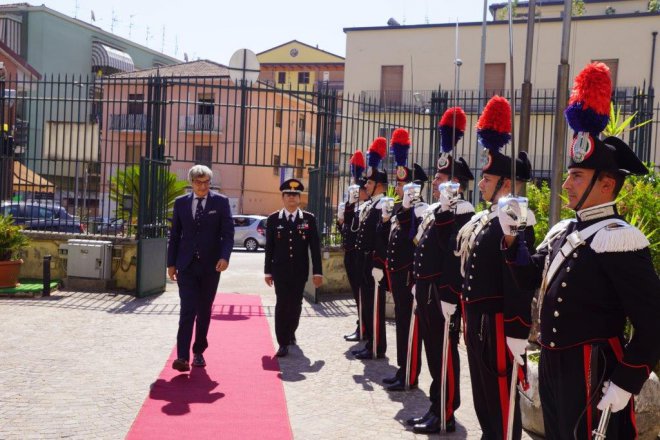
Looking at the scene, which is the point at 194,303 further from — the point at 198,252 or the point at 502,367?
the point at 502,367

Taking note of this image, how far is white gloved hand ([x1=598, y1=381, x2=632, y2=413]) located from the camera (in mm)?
3340

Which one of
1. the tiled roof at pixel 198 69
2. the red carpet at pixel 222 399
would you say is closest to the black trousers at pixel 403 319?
the red carpet at pixel 222 399

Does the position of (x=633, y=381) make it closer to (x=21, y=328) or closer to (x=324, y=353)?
(x=324, y=353)

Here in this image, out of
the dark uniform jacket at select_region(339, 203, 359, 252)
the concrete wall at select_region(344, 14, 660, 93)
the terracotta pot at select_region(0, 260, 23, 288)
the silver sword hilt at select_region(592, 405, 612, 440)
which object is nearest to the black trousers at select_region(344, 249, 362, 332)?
the dark uniform jacket at select_region(339, 203, 359, 252)

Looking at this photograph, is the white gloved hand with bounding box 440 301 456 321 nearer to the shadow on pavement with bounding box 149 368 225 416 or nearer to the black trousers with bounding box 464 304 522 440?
the black trousers with bounding box 464 304 522 440

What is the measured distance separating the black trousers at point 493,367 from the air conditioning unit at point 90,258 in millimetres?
9301

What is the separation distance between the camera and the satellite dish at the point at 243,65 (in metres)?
13.9

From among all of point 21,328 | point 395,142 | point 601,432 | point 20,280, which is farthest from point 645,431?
point 20,280

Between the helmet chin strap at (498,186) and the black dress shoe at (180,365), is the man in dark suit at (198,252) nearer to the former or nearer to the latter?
the black dress shoe at (180,365)

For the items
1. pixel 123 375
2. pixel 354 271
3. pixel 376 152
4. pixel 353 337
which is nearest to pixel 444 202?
pixel 123 375

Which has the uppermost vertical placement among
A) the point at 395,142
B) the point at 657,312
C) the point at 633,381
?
the point at 395,142

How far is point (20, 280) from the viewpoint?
13367mm

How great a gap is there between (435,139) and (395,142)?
6076mm

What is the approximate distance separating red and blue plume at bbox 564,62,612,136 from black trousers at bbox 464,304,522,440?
1.42 metres
